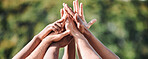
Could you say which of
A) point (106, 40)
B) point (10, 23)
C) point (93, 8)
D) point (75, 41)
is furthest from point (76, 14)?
point (10, 23)

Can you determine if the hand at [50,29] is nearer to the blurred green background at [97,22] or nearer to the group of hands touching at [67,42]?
the group of hands touching at [67,42]

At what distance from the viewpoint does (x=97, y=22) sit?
14.5ft

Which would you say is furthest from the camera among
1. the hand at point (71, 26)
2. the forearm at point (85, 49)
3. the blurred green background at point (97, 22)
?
the blurred green background at point (97, 22)

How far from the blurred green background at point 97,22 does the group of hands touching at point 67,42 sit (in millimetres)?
3118

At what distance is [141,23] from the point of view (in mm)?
4691

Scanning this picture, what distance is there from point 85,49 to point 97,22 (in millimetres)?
3418

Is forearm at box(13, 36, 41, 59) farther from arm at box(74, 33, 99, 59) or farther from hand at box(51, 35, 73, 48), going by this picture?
arm at box(74, 33, 99, 59)

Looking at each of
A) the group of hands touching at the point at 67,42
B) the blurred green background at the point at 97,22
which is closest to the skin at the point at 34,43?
the group of hands touching at the point at 67,42

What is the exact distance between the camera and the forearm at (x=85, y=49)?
101 cm

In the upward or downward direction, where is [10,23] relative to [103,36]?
upward

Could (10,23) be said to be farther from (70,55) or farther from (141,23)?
(70,55)

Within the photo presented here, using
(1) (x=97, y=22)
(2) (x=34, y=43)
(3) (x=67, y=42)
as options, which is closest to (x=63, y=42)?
(3) (x=67, y=42)

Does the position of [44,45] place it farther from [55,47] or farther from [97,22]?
[97,22]

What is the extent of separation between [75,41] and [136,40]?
138 inches
